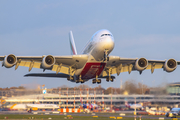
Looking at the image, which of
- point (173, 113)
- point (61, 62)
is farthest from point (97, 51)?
point (173, 113)

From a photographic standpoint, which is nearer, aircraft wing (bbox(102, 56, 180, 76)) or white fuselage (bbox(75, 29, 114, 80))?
white fuselage (bbox(75, 29, 114, 80))

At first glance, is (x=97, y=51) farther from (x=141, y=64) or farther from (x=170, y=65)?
(x=170, y=65)

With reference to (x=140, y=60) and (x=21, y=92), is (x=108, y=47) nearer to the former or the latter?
(x=140, y=60)

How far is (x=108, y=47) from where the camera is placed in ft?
106

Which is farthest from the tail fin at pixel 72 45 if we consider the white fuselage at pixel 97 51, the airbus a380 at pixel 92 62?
the white fuselage at pixel 97 51

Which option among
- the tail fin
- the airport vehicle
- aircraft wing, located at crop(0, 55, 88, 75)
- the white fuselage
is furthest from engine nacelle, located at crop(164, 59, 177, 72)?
the tail fin

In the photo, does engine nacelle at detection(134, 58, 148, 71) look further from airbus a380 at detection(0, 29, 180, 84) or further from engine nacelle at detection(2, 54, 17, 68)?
engine nacelle at detection(2, 54, 17, 68)

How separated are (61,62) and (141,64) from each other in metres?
11.1

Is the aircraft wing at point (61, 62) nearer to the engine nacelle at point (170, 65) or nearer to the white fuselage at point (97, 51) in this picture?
the white fuselage at point (97, 51)

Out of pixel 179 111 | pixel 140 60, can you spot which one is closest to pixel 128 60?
pixel 140 60

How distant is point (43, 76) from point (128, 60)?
556 inches

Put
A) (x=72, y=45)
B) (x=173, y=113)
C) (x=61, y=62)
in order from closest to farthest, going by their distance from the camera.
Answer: (x=61, y=62)
(x=173, y=113)
(x=72, y=45)

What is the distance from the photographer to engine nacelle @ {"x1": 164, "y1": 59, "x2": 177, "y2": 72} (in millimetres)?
38250

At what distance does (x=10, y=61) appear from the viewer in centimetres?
3466
